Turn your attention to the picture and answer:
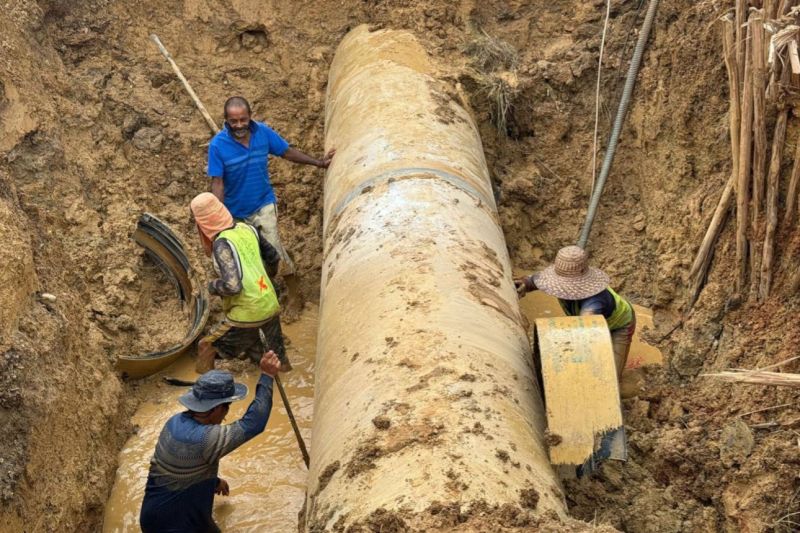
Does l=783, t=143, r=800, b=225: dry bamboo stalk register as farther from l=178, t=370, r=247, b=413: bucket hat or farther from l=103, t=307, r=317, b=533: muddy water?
l=103, t=307, r=317, b=533: muddy water

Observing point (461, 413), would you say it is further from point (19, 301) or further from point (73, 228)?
point (73, 228)

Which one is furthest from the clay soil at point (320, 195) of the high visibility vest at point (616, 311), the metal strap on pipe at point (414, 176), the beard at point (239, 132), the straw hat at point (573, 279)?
the metal strap on pipe at point (414, 176)

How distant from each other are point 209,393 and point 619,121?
4.03 m

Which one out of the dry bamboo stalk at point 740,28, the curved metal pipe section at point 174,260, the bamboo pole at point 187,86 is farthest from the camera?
the bamboo pole at point 187,86

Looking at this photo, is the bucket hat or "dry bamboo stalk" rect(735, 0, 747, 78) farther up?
"dry bamboo stalk" rect(735, 0, 747, 78)

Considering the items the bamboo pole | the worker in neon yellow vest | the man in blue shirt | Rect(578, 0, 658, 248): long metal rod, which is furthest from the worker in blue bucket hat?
the bamboo pole

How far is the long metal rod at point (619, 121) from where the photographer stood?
637 centimetres

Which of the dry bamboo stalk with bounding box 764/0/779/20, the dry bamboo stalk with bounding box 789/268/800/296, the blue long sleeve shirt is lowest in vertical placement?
the blue long sleeve shirt

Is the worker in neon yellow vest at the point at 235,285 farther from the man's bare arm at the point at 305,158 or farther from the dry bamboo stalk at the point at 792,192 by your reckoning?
the dry bamboo stalk at the point at 792,192

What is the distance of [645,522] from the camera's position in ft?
12.5

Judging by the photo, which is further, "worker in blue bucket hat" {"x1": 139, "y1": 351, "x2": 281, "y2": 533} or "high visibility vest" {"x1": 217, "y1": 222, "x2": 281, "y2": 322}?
"high visibility vest" {"x1": 217, "y1": 222, "x2": 281, "y2": 322}

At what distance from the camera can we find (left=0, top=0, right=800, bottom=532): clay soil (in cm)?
397

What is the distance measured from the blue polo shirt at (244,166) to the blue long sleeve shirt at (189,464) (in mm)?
2145

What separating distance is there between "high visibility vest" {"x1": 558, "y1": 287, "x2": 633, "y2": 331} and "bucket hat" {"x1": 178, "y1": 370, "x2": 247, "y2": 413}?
1.95 metres
